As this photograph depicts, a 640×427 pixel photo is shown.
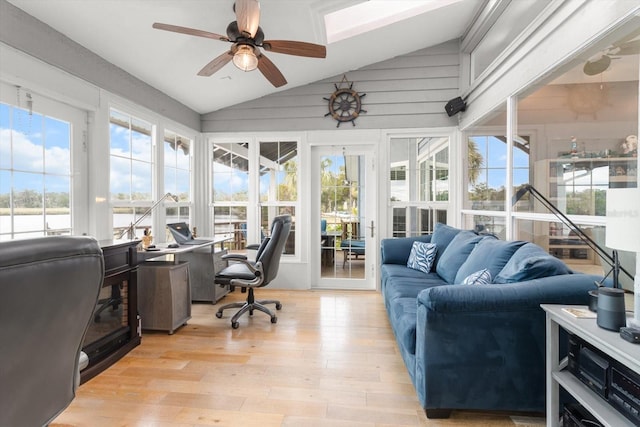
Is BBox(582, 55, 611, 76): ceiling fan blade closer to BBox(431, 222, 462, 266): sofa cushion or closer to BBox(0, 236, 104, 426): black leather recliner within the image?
BBox(431, 222, 462, 266): sofa cushion

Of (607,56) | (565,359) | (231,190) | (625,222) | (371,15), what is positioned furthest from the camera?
(231,190)

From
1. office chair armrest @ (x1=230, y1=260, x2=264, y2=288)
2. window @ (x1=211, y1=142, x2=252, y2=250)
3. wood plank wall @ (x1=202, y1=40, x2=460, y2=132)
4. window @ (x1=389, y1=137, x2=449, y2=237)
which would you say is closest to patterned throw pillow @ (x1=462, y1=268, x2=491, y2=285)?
office chair armrest @ (x1=230, y1=260, x2=264, y2=288)

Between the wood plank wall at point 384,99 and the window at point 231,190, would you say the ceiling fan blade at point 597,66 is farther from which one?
the window at point 231,190

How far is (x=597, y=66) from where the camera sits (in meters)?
1.95

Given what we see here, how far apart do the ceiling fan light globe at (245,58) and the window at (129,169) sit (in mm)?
1570

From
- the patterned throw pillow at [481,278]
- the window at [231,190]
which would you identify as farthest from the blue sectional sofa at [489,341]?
the window at [231,190]

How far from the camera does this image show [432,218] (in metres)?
4.66

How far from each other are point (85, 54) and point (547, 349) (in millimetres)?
3890

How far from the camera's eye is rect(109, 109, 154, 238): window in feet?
10.8

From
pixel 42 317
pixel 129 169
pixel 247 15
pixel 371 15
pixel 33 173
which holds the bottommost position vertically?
pixel 42 317

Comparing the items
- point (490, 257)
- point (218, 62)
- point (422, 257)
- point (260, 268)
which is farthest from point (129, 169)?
point (490, 257)

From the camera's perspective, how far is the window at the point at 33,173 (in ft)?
7.52

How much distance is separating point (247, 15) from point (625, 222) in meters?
2.32

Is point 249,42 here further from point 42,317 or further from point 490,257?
point 490,257
